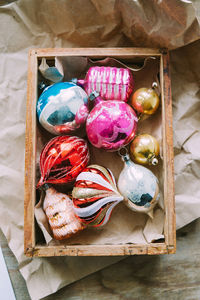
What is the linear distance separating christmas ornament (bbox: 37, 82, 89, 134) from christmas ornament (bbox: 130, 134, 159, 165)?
0.41 ft

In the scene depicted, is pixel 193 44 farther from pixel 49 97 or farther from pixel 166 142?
pixel 49 97

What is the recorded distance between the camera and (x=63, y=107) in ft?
1.85

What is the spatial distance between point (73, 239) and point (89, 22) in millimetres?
501

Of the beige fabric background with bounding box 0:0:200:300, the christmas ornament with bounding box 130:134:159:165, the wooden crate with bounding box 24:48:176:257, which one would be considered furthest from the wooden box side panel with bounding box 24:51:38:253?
the christmas ornament with bounding box 130:134:159:165

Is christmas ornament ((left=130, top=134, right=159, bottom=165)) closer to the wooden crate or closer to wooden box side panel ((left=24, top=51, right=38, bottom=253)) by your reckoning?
the wooden crate

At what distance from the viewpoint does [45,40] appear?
703 mm

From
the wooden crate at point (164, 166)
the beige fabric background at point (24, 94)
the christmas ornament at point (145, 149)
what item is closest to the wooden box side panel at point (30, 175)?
the wooden crate at point (164, 166)

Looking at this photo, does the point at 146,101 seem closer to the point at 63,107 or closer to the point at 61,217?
the point at 63,107

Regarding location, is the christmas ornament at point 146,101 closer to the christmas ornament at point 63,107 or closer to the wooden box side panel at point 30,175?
the christmas ornament at point 63,107

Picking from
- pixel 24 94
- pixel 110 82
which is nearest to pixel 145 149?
pixel 110 82

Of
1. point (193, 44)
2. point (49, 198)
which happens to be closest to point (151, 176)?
point (49, 198)

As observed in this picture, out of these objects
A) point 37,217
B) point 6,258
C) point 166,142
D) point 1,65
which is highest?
point 1,65

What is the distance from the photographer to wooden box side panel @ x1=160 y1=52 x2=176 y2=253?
568mm

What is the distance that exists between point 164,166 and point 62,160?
0.68ft
